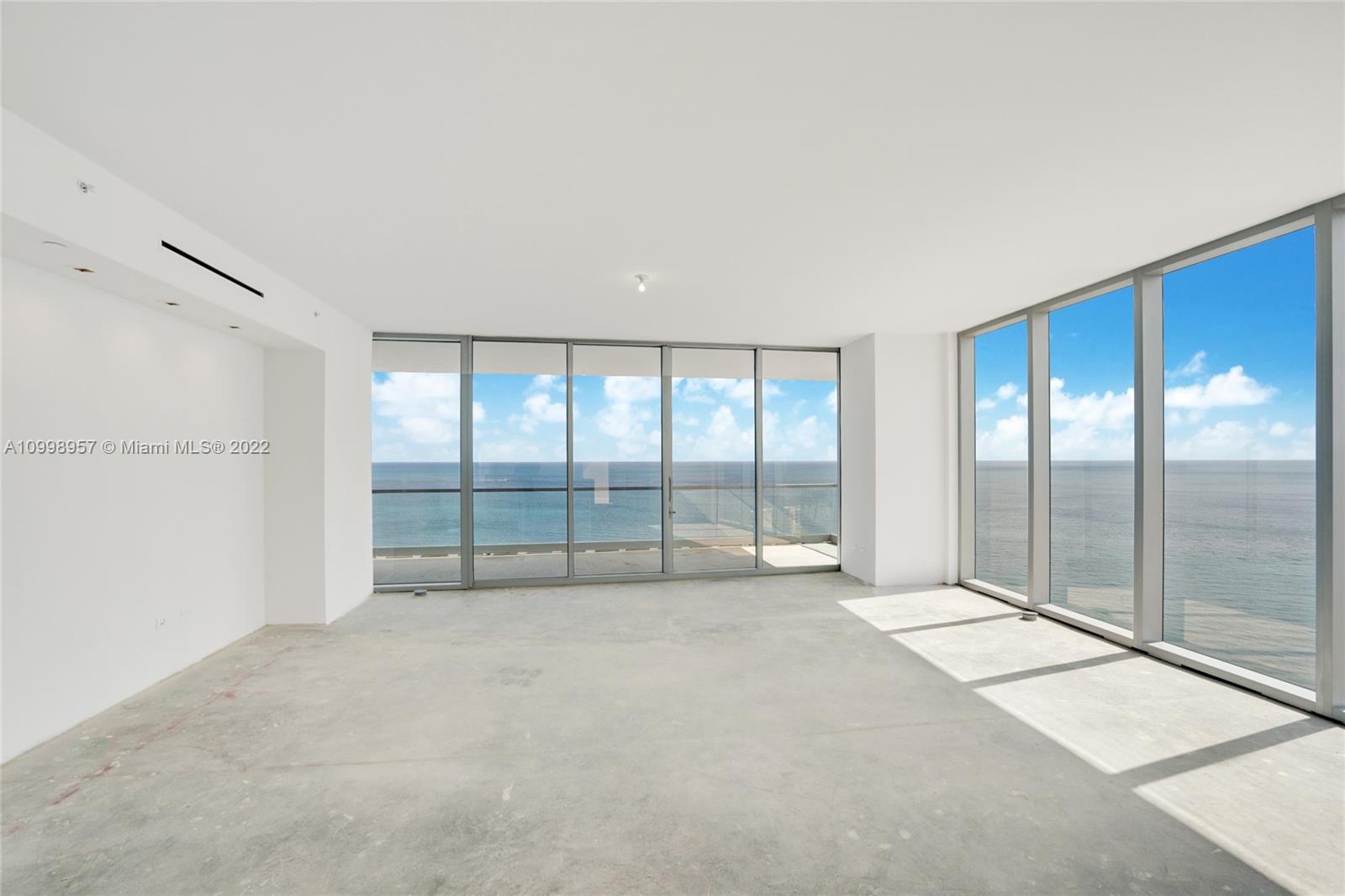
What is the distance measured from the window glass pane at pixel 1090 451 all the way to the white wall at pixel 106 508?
6.62 m

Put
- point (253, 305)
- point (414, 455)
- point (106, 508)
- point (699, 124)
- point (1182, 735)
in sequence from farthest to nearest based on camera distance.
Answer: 1. point (414, 455)
2. point (253, 305)
3. point (106, 508)
4. point (1182, 735)
5. point (699, 124)

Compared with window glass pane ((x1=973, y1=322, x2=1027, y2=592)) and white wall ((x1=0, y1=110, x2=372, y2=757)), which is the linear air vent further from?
window glass pane ((x1=973, y1=322, x2=1027, y2=592))

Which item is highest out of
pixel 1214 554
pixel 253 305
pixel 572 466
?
pixel 253 305

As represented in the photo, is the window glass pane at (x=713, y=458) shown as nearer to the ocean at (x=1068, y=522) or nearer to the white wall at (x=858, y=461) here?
the ocean at (x=1068, y=522)

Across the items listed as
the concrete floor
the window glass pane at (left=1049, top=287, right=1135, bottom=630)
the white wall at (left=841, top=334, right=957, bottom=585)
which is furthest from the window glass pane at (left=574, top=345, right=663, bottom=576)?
the window glass pane at (left=1049, top=287, right=1135, bottom=630)

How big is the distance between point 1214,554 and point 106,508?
697 cm

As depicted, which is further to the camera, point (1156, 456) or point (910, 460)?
point (910, 460)

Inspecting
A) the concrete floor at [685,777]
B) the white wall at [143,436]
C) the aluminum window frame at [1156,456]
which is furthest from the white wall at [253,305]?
→ the aluminum window frame at [1156,456]

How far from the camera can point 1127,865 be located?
202 cm

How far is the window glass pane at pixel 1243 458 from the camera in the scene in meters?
3.48

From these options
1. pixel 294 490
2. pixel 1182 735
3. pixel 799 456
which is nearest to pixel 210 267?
pixel 294 490

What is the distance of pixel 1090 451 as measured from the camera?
4953mm

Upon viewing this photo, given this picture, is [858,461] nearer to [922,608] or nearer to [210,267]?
[922,608]

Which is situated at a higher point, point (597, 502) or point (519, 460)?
point (519, 460)
